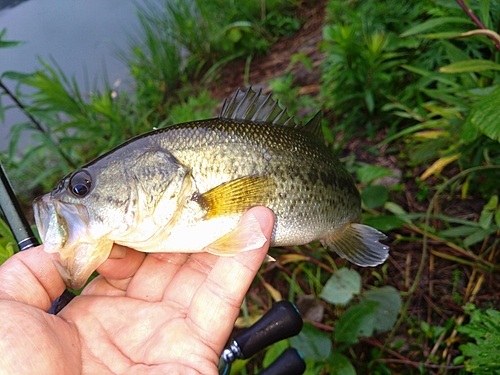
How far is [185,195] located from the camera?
178cm

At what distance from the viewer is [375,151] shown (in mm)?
3355

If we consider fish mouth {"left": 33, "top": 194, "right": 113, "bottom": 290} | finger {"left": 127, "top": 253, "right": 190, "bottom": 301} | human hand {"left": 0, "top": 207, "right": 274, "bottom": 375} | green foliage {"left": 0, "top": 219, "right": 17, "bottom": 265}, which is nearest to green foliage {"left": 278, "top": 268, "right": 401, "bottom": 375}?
human hand {"left": 0, "top": 207, "right": 274, "bottom": 375}

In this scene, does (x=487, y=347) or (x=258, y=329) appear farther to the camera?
(x=258, y=329)

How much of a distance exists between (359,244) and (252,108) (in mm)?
885

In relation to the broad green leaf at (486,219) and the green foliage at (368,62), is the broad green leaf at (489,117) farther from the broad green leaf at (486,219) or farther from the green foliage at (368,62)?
the green foliage at (368,62)

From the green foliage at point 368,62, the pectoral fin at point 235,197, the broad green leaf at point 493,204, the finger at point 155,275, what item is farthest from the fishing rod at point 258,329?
the green foliage at point 368,62

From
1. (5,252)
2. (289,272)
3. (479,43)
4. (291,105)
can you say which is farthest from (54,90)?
(479,43)

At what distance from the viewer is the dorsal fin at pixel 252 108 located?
193 centimetres

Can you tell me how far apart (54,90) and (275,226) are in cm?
255

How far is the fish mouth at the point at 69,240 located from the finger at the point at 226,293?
480mm

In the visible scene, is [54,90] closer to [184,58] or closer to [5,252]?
[5,252]

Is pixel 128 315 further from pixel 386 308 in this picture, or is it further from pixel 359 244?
pixel 386 308

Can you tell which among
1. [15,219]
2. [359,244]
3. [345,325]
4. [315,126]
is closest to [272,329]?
[345,325]

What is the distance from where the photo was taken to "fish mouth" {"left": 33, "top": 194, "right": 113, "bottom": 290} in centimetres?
162
